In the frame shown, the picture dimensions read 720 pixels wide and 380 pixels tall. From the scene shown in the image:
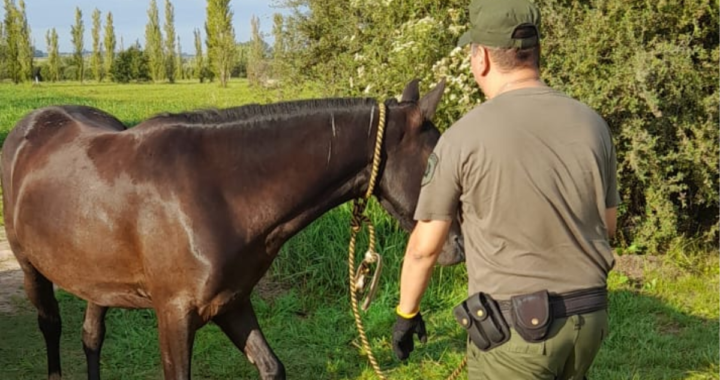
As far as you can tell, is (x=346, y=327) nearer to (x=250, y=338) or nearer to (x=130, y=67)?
(x=250, y=338)

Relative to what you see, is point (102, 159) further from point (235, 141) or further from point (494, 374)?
point (494, 374)

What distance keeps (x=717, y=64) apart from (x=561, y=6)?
5.03 feet

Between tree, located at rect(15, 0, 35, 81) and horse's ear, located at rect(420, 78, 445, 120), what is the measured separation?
57.2m

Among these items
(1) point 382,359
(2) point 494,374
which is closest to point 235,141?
(2) point 494,374

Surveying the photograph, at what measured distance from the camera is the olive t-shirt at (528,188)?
6.95ft

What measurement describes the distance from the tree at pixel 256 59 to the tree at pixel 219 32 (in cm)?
3771

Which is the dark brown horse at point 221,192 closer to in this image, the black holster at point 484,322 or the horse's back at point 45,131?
the horse's back at point 45,131

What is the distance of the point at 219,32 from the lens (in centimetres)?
5066

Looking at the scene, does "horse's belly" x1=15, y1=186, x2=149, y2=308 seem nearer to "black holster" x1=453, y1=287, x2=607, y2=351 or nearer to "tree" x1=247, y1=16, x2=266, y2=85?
"black holster" x1=453, y1=287, x2=607, y2=351

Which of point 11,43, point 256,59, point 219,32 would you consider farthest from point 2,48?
point 256,59

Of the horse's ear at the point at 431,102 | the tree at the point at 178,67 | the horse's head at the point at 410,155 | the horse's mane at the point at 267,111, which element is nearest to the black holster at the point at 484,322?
the horse's head at the point at 410,155

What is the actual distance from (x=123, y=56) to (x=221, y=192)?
64.7m

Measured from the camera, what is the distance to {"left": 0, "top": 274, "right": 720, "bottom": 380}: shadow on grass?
478 cm

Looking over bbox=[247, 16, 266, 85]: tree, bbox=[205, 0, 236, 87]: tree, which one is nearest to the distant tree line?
bbox=[205, 0, 236, 87]: tree
